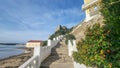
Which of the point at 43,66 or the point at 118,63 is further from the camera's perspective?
the point at 43,66

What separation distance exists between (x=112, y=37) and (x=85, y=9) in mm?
21351

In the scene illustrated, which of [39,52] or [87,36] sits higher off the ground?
[87,36]

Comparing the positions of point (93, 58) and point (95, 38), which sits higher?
point (95, 38)

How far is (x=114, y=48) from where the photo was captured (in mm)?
4137

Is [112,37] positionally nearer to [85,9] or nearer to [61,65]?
[61,65]

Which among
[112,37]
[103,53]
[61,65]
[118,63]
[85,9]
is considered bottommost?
[61,65]

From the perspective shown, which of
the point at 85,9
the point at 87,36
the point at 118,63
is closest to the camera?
the point at 118,63

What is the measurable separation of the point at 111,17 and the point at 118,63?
1466 millimetres

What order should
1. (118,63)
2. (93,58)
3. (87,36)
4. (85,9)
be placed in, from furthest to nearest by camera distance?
1. (85,9)
2. (87,36)
3. (93,58)
4. (118,63)

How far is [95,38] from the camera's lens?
4.62 meters

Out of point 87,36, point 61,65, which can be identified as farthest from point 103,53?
point 61,65

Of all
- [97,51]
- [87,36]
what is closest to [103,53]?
[97,51]

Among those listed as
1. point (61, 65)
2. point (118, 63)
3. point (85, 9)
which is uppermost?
point (85, 9)

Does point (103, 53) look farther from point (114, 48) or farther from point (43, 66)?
point (43, 66)
